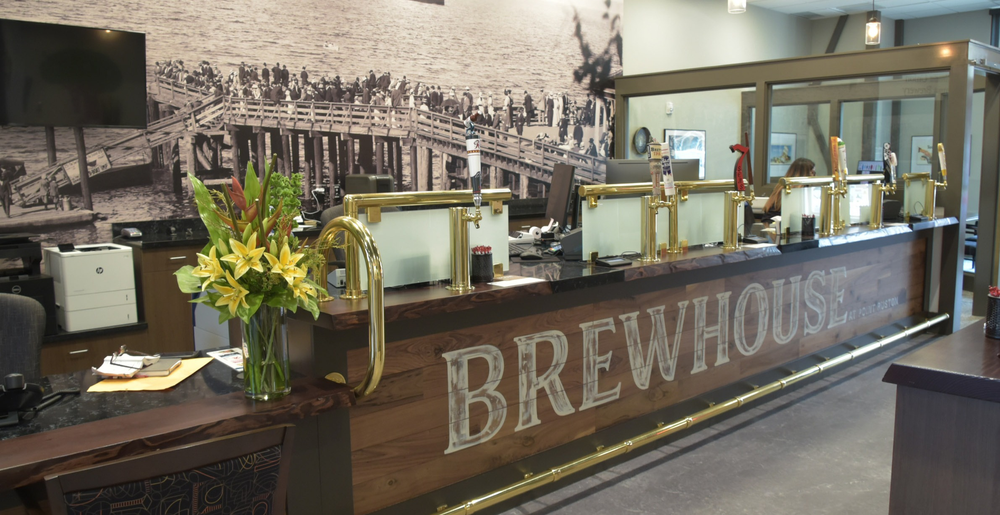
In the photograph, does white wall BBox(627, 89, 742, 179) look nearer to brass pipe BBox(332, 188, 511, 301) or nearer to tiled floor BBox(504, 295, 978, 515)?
tiled floor BBox(504, 295, 978, 515)

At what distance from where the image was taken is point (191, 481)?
128cm

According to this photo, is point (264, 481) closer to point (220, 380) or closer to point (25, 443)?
point (25, 443)

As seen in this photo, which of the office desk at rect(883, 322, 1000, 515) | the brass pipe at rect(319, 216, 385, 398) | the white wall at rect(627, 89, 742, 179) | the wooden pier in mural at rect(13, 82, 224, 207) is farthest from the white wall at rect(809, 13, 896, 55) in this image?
the brass pipe at rect(319, 216, 385, 398)

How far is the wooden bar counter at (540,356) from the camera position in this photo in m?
2.41

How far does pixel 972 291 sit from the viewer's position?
730 centimetres

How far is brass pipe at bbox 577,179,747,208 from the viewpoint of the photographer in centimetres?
323

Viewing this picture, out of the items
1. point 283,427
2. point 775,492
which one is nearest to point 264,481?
point 283,427

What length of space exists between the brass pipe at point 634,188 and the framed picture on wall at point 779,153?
3.67 m

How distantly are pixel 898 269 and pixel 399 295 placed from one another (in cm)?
443

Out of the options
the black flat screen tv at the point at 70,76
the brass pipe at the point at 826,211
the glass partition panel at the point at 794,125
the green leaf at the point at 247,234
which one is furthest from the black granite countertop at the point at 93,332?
the glass partition panel at the point at 794,125

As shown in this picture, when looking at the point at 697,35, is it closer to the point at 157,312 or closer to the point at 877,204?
the point at 877,204

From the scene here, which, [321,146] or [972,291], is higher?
[321,146]

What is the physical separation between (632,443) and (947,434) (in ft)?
4.84

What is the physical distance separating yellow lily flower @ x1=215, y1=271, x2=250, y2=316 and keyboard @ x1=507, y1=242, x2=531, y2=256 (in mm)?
1977
